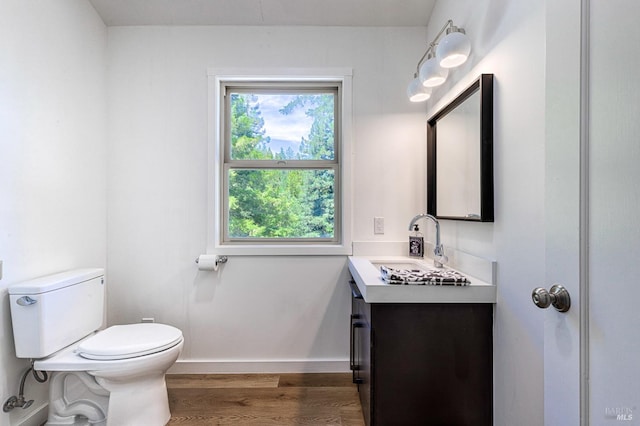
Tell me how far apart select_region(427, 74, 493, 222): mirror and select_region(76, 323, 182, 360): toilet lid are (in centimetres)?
164

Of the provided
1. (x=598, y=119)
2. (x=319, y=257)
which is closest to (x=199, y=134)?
(x=319, y=257)

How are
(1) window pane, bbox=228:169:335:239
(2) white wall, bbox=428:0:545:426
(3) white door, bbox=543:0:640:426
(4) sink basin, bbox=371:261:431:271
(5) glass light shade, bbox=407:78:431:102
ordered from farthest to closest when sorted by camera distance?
(1) window pane, bbox=228:169:335:239 < (4) sink basin, bbox=371:261:431:271 < (5) glass light shade, bbox=407:78:431:102 < (2) white wall, bbox=428:0:545:426 < (3) white door, bbox=543:0:640:426

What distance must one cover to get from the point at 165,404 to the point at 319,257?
1178mm

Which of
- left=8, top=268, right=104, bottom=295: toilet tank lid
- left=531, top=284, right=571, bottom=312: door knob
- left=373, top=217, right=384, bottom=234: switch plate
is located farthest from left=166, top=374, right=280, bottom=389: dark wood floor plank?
left=531, top=284, right=571, bottom=312: door knob

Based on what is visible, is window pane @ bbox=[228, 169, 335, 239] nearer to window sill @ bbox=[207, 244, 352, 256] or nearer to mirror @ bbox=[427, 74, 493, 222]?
window sill @ bbox=[207, 244, 352, 256]

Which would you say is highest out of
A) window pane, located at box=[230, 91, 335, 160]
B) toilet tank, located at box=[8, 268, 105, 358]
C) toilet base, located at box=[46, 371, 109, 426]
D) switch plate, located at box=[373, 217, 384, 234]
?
window pane, located at box=[230, 91, 335, 160]

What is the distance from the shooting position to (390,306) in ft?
4.02

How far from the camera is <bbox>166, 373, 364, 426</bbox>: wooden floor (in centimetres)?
152

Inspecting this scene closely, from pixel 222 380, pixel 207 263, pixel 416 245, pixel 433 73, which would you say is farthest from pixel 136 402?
pixel 433 73

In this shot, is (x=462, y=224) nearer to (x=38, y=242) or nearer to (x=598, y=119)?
(x=598, y=119)

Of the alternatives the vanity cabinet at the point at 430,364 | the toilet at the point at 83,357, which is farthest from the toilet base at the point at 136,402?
the vanity cabinet at the point at 430,364

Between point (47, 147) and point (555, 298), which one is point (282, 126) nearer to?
point (47, 147)

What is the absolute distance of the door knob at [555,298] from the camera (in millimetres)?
636

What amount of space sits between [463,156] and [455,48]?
49 centimetres
